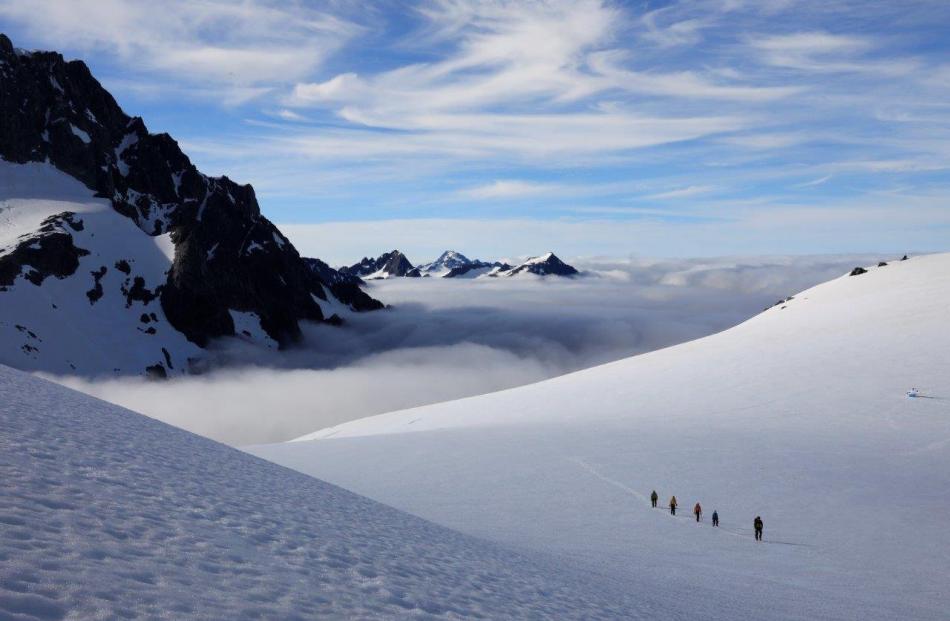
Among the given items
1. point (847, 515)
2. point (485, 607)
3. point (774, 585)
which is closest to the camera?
point (485, 607)

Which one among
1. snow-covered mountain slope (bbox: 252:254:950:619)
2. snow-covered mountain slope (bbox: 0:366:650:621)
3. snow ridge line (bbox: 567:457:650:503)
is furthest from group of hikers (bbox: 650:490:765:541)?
snow-covered mountain slope (bbox: 0:366:650:621)

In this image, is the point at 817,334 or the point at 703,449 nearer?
the point at 703,449

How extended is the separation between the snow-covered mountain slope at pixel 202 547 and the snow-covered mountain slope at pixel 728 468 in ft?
18.1

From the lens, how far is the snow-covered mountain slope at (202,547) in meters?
7.11

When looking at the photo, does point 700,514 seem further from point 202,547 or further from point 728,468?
point 202,547

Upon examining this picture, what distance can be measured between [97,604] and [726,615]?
1481cm

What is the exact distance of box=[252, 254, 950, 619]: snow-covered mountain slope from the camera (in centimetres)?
2136

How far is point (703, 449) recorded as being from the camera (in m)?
36.7

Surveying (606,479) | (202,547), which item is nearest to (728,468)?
(606,479)

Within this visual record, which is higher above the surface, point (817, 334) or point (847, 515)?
point (817, 334)

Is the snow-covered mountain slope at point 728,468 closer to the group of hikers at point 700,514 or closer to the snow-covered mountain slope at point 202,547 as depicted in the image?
the group of hikers at point 700,514

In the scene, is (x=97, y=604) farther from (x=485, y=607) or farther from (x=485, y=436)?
(x=485, y=436)

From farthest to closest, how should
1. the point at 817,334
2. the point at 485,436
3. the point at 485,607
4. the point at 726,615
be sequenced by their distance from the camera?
the point at 817,334 → the point at 485,436 → the point at 726,615 → the point at 485,607

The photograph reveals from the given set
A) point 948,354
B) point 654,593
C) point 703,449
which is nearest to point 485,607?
point 654,593
